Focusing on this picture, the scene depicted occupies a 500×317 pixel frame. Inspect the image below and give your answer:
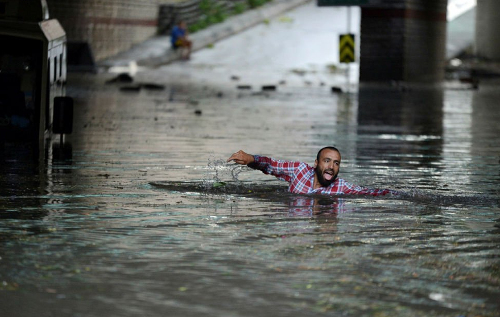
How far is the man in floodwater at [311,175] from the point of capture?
11258 mm

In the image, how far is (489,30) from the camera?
5841 centimetres

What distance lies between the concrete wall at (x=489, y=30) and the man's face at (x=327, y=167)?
48.3 m

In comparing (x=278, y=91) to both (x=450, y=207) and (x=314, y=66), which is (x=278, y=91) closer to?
(x=314, y=66)

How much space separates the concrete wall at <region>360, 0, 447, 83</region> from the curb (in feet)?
32.0

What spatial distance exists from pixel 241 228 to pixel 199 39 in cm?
4596

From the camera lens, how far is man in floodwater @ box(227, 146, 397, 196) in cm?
1126

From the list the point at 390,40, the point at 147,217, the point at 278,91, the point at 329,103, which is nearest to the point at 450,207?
the point at 147,217

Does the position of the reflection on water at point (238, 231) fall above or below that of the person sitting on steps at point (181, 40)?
below

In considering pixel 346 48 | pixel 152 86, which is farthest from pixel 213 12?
pixel 152 86

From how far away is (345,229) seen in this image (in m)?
9.43

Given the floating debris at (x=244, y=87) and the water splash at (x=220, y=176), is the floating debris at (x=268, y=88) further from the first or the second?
the water splash at (x=220, y=176)

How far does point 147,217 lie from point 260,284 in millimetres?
3004

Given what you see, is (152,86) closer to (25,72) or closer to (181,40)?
(181,40)

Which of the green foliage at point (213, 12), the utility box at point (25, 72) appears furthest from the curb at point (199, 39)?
the utility box at point (25, 72)
